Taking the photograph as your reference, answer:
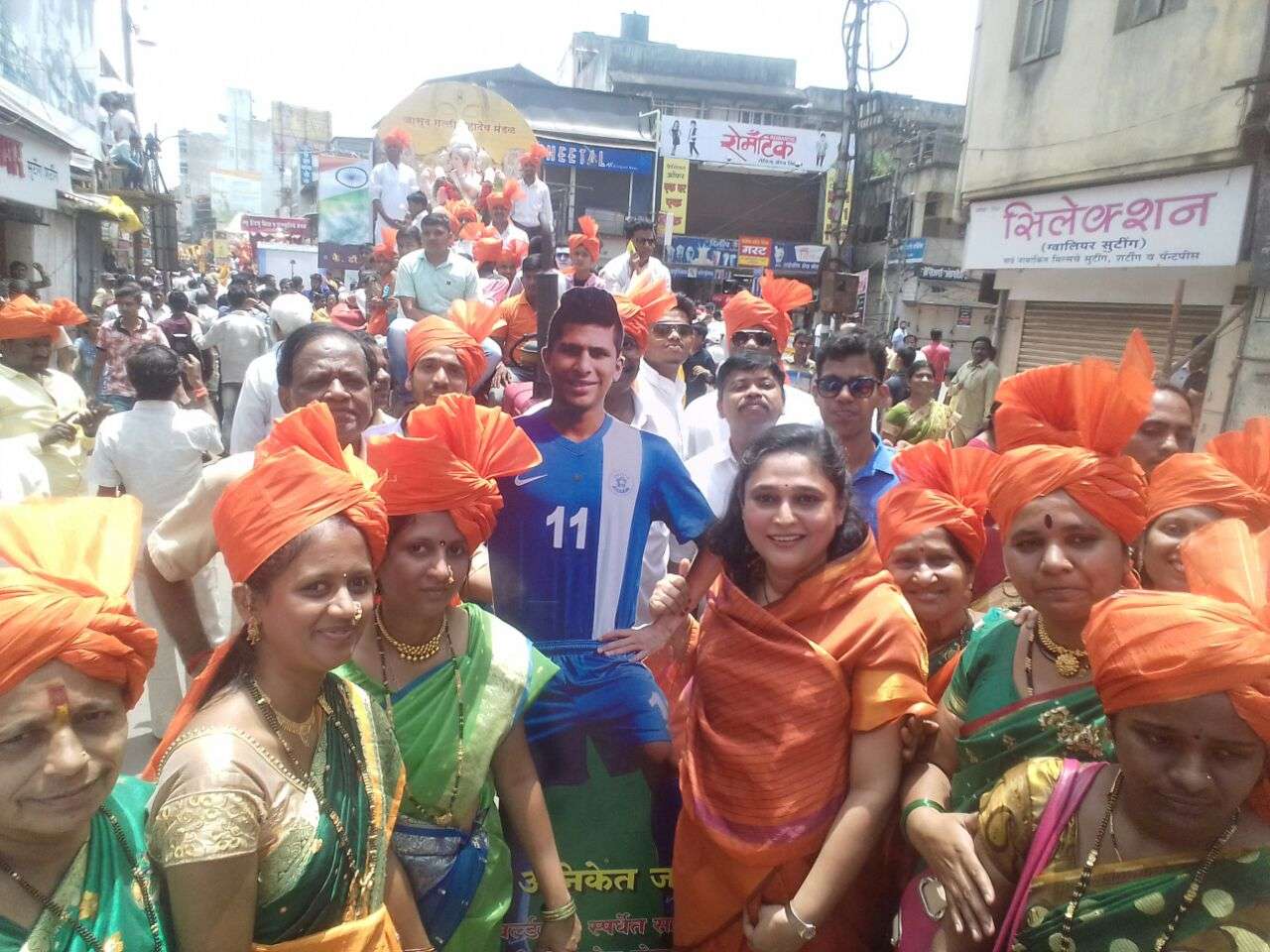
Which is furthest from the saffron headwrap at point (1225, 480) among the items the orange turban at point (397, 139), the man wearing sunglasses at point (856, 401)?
the orange turban at point (397, 139)

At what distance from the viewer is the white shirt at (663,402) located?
4180 mm

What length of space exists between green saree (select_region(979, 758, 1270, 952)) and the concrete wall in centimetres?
990

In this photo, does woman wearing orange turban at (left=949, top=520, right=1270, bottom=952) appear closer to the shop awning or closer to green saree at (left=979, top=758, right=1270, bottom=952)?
green saree at (left=979, top=758, right=1270, bottom=952)

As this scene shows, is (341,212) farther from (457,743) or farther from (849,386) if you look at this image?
(457,743)

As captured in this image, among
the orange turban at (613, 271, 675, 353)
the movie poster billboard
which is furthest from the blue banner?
the orange turban at (613, 271, 675, 353)

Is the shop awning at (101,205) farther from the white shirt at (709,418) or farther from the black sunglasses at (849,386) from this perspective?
the black sunglasses at (849,386)

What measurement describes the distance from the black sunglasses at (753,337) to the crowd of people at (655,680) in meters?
1.41

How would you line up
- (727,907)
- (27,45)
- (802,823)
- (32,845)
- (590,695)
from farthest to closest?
(27,45) < (590,695) < (727,907) < (802,823) < (32,845)

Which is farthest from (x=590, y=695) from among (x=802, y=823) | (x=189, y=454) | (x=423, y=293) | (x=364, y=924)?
(x=423, y=293)

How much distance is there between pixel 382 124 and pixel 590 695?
14.9 m

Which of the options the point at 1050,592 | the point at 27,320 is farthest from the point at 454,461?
the point at 27,320

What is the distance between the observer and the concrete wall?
8953mm

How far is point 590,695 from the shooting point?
7.65 feet

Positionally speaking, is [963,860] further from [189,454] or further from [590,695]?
[189,454]
